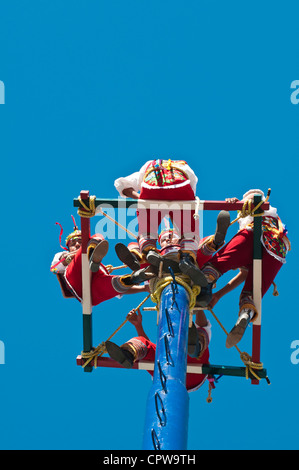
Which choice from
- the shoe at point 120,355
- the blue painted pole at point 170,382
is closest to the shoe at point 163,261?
the blue painted pole at point 170,382

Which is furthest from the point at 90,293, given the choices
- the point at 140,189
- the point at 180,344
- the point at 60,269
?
the point at 180,344

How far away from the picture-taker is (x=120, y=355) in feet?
31.8

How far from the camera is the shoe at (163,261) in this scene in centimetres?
924

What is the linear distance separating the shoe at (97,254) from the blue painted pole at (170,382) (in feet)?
3.08

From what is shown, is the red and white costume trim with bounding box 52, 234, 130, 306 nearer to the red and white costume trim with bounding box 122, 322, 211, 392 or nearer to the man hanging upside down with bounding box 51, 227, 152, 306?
the man hanging upside down with bounding box 51, 227, 152, 306

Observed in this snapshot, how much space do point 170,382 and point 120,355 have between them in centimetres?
211

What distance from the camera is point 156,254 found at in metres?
9.38

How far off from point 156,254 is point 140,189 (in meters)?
0.90

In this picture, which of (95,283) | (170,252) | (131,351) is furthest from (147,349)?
(170,252)

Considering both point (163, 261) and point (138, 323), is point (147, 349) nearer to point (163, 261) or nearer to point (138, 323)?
point (138, 323)

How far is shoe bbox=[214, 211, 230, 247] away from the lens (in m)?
9.41
